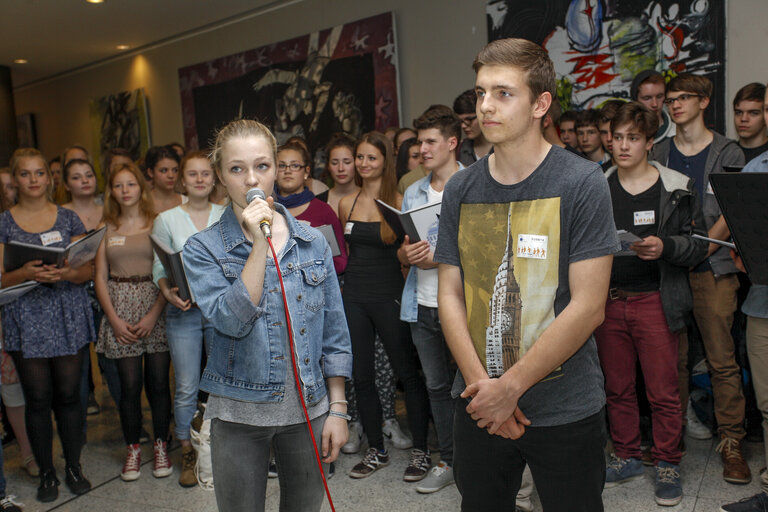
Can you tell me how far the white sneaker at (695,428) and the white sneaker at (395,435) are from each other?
1.48 meters

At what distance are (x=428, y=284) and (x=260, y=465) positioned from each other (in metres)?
1.37

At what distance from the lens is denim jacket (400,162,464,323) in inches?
113

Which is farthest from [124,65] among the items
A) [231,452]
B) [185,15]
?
[231,452]

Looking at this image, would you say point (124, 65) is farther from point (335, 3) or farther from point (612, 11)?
point (612, 11)

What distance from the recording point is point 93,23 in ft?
23.9

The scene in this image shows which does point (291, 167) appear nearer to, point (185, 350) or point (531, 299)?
point (185, 350)

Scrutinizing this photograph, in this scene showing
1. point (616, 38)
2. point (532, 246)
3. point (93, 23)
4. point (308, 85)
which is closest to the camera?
point (532, 246)

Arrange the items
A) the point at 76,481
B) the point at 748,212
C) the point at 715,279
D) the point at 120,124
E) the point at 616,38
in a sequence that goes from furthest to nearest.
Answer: the point at 120,124 < the point at 616,38 < the point at 76,481 < the point at 715,279 < the point at 748,212

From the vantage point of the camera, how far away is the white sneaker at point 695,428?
126 inches

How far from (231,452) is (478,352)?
26.9 inches

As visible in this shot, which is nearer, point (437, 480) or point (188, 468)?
point (437, 480)

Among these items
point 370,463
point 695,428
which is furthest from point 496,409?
point 695,428

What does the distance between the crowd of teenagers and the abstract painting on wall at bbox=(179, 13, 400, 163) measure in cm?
168

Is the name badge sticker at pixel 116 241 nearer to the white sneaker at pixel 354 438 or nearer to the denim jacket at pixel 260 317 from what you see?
the white sneaker at pixel 354 438
